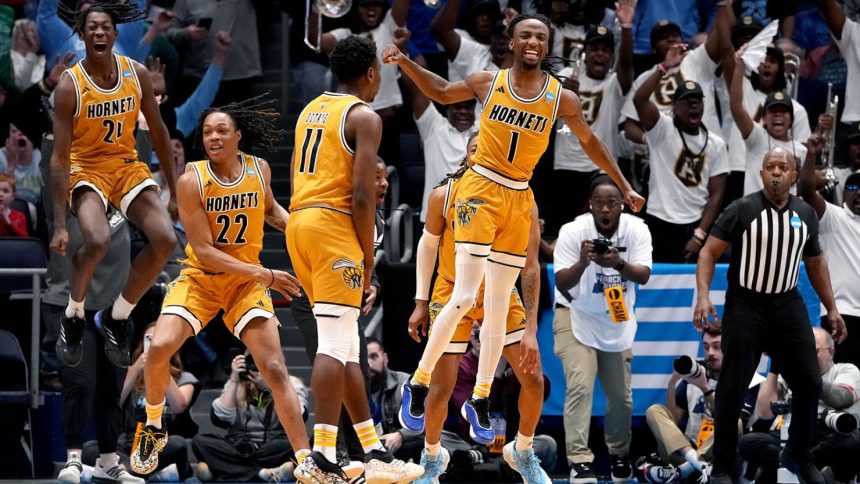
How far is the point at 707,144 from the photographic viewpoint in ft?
40.9

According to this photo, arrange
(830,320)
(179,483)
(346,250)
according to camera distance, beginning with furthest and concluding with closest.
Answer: (179,483), (830,320), (346,250)

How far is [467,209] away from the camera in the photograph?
27.5 ft

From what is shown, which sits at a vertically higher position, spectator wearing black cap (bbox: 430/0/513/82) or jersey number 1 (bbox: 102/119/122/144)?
spectator wearing black cap (bbox: 430/0/513/82)

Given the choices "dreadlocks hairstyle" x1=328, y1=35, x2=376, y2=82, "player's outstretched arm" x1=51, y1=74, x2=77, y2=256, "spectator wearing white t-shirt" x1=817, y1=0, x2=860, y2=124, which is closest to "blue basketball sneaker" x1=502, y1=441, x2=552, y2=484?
"dreadlocks hairstyle" x1=328, y1=35, x2=376, y2=82

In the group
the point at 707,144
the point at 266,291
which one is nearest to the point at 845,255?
the point at 707,144

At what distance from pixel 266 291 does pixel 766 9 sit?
7.99 meters

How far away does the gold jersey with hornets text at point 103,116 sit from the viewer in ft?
28.6

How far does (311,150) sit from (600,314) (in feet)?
13.3

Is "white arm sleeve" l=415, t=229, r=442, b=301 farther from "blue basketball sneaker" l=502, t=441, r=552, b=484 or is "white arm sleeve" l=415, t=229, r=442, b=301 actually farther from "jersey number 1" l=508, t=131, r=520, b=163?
"blue basketball sneaker" l=502, t=441, r=552, b=484

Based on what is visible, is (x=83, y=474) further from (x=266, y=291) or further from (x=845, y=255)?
(x=845, y=255)

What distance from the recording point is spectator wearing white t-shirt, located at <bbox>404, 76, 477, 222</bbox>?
12.3 meters

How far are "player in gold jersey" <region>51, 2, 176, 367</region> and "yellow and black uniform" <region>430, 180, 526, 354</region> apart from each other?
1817mm

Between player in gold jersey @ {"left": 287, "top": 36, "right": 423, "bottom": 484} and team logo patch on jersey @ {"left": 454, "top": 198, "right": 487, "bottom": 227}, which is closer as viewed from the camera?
player in gold jersey @ {"left": 287, "top": 36, "right": 423, "bottom": 484}

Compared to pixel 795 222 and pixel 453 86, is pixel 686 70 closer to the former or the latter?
pixel 795 222
